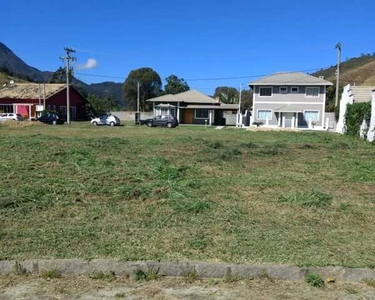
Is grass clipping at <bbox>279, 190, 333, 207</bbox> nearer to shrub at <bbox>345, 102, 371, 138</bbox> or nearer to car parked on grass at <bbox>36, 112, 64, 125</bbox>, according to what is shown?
shrub at <bbox>345, 102, 371, 138</bbox>

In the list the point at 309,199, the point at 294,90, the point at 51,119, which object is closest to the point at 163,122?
the point at 51,119

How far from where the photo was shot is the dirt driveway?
355 cm

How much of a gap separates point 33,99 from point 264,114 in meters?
32.5

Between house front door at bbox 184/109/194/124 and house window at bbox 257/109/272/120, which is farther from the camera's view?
house front door at bbox 184/109/194/124

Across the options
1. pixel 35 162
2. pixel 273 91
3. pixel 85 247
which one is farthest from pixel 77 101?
pixel 85 247

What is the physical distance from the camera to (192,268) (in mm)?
3961

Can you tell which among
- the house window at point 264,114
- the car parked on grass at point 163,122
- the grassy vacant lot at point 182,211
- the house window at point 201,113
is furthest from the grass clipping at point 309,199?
the house window at point 201,113

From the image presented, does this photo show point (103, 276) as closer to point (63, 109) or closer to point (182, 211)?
point (182, 211)

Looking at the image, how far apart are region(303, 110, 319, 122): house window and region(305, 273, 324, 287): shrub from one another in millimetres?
44526

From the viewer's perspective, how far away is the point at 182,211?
18.9 ft

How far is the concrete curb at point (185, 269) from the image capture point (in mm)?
3928

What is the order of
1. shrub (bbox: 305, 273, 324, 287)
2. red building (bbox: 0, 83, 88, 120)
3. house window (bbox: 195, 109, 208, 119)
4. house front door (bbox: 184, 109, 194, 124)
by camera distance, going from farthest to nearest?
1. red building (bbox: 0, 83, 88, 120)
2. house front door (bbox: 184, 109, 194, 124)
3. house window (bbox: 195, 109, 208, 119)
4. shrub (bbox: 305, 273, 324, 287)

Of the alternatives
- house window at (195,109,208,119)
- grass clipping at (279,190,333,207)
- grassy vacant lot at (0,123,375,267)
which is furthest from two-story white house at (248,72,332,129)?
grass clipping at (279,190,333,207)

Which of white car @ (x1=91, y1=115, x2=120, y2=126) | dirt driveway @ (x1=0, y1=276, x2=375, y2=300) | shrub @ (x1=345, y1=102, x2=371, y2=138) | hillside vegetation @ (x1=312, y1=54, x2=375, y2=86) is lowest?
dirt driveway @ (x1=0, y1=276, x2=375, y2=300)
